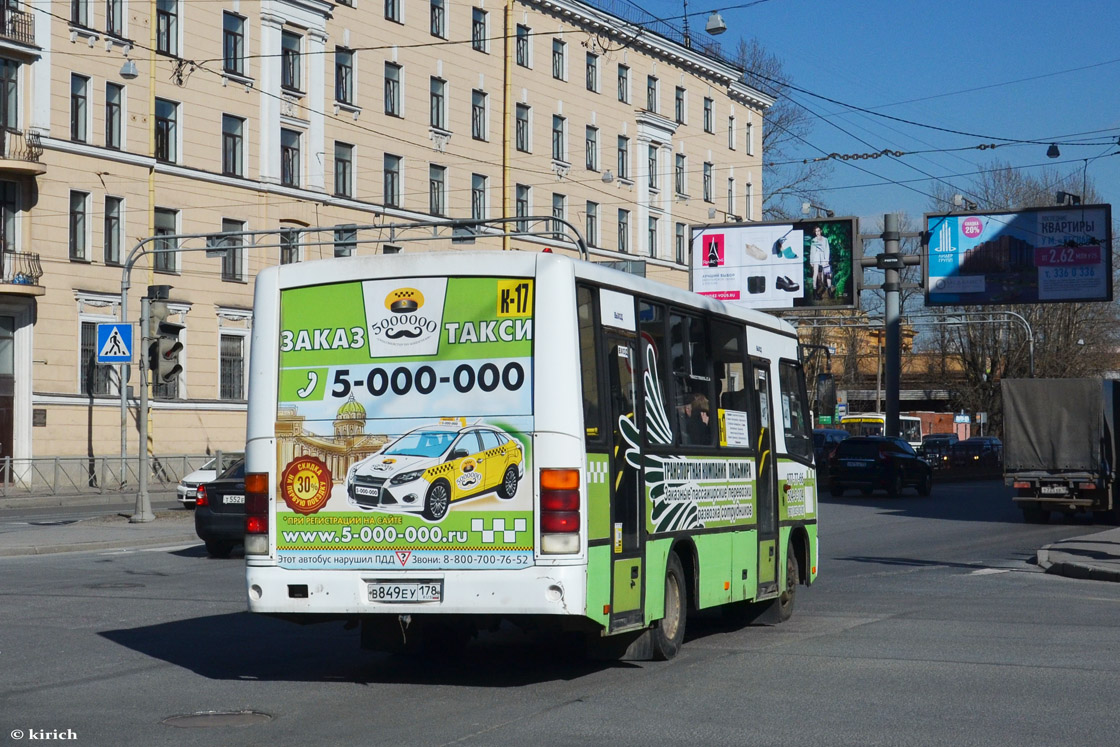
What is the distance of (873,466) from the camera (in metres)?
40.8

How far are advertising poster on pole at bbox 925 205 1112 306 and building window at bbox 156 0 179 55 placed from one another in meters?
23.5

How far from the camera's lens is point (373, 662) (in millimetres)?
10773

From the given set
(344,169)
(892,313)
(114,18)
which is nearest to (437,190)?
(344,169)

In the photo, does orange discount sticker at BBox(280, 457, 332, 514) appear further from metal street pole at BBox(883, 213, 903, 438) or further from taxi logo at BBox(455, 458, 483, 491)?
metal street pole at BBox(883, 213, 903, 438)

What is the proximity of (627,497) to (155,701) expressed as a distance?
3.20m

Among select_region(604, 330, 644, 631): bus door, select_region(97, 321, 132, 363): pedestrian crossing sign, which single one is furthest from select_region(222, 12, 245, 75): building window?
select_region(604, 330, 644, 631): bus door

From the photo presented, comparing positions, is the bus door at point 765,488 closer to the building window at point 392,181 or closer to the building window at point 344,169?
the building window at point 344,169

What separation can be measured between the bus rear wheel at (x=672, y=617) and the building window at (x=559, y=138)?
4982 centimetres

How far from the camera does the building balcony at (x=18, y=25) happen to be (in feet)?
130

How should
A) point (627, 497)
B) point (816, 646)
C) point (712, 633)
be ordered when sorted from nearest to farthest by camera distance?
point (627, 497), point (816, 646), point (712, 633)

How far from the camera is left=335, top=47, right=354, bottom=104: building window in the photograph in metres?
49.9

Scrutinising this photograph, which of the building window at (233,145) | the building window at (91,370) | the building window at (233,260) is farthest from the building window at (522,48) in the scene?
the building window at (91,370)

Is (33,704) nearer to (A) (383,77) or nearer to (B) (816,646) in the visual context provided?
(B) (816,646)

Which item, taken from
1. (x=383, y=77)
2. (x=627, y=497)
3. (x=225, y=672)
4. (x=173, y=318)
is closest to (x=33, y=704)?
(x=225, y=672)
